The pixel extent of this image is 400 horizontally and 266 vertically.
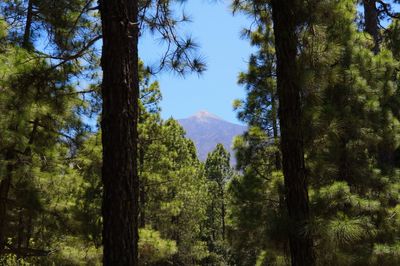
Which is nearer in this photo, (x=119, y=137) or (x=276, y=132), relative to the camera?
(x=119, y=137)

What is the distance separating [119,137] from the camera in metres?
3.86

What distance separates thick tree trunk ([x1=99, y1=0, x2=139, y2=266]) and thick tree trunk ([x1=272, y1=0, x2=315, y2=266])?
62.5 inches

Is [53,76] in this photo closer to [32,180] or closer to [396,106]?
[32,180]

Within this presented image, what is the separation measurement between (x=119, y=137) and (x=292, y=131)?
1780 millimetres

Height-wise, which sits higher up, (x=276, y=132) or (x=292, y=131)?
(x=276, y=132)

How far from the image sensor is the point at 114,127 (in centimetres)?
388

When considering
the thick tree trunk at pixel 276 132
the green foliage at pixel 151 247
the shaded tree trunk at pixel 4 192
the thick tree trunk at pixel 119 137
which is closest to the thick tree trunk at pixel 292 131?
the thick tree trunk at pixel 119 137

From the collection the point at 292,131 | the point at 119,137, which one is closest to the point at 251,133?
the point at 292,131

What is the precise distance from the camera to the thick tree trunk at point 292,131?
4.49 m

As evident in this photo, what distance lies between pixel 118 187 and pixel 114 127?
513mm

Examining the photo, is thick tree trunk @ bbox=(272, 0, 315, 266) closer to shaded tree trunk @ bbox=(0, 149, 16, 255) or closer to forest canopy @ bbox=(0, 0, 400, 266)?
forest canopy @ bbox=(0, 0, 400, 266)

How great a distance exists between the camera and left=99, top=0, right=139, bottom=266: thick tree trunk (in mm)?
3686

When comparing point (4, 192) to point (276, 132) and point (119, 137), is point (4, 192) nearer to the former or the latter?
point (119, 137)

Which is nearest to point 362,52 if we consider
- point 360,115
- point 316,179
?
point 360,115
